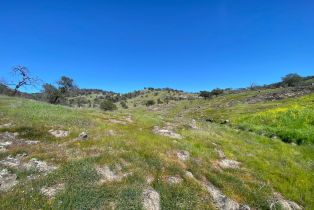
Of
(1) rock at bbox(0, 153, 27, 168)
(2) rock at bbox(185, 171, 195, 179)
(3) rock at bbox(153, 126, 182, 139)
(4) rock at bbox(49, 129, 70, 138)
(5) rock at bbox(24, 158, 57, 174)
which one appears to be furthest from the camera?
(3) rock at bbox(153, 126, 182, 139)

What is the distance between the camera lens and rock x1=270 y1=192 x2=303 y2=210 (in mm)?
12344

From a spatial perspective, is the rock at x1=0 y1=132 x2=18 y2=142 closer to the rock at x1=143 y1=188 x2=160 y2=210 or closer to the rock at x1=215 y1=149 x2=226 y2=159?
the rock at x1=143 y1=188 x2=160 y2=210

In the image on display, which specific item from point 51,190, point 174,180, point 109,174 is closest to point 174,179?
point 174,180

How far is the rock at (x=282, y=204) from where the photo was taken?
486 inches

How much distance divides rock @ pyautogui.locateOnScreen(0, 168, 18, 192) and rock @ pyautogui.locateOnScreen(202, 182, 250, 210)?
9.06m

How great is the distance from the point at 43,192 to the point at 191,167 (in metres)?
7.96

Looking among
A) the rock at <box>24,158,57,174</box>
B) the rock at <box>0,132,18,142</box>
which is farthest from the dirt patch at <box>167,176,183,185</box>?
the rock at <box>0,132,18,142</box>

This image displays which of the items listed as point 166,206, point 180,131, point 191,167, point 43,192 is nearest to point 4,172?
point 43,192

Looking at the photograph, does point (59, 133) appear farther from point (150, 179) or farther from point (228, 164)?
point (228, 164)

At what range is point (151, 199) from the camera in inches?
440

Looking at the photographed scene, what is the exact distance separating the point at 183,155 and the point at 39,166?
8.57 meters

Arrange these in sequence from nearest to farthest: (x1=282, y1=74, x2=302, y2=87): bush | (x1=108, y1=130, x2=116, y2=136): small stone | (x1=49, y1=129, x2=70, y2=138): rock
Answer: (x1=49, y1=129, x2=70, y2=138): rock → (x1=108, y1=130, x2=116, y2=136): small stone → (x1=282, y1=74, x2=302, y2=87): bush

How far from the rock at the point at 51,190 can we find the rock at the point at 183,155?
759 centimetres

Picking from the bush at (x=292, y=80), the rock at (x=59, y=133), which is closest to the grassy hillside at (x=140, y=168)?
the rock at (x=59, y=133)
